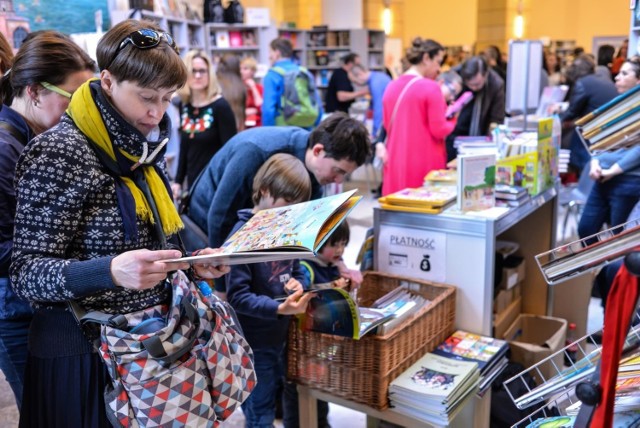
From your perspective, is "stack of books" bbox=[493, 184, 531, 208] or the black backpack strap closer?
the black backpack strap

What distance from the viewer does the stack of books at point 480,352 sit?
2.03 m

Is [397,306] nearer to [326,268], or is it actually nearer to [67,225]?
[326,268]

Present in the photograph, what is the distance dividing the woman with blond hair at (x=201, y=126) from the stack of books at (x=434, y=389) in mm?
1997

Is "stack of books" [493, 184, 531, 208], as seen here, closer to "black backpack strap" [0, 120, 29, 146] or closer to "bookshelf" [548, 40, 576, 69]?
"black backpack strap" [0, 120, 29, 146]

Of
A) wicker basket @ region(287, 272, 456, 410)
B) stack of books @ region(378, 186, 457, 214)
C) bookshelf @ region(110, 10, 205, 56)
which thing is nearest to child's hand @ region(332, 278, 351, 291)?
wicker basket @ region(287, 272, 456, 410)

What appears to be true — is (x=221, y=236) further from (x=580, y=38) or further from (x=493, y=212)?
(x=580, y=38)

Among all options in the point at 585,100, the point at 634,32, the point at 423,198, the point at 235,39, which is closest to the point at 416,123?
the point at 634,32

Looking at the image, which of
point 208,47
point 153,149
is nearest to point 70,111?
point 153,149

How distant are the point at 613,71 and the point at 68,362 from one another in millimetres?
7282

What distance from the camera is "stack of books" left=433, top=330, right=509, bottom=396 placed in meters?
2.03

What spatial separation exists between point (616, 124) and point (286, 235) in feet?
2.31

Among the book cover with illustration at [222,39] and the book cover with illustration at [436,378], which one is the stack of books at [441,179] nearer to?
the book cover with illustration at [436,378]

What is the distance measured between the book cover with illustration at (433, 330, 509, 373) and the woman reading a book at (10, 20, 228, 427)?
3.87 ft

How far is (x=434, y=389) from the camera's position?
6.05 feet
